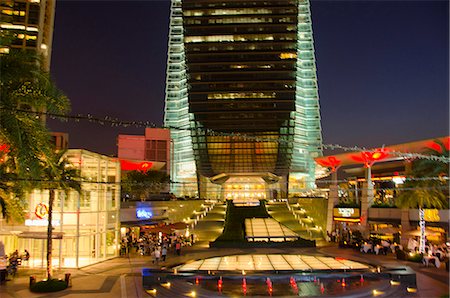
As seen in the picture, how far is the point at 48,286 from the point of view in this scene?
77.5 feet

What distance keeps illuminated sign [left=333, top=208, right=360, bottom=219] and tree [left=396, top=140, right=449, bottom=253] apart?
27.0ft

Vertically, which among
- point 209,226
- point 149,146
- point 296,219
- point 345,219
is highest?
point 149,146

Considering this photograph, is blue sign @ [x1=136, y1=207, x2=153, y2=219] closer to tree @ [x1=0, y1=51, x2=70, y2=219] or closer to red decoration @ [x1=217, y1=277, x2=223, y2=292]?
red decoration @ [x1=217, y1=277, x2=223, y2=292]

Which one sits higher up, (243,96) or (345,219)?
(243,96)

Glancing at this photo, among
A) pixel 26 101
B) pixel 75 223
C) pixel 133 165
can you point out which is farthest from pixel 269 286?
pixel 133 165

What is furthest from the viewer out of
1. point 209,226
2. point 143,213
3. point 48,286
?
point 209,226

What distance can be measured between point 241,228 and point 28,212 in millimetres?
24354

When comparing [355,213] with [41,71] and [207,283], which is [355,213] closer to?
[207,283]

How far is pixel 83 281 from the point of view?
26.3m

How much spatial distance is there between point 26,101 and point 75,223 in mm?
18751

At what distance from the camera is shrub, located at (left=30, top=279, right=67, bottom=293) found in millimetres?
23516

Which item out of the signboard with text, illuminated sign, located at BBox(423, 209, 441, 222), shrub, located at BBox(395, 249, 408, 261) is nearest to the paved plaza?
shrub, located at BBox(395, 249, 408, 261)

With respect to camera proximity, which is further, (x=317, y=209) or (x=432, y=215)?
(x=317, y=209)

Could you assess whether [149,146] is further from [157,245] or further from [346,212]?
[157,245]
